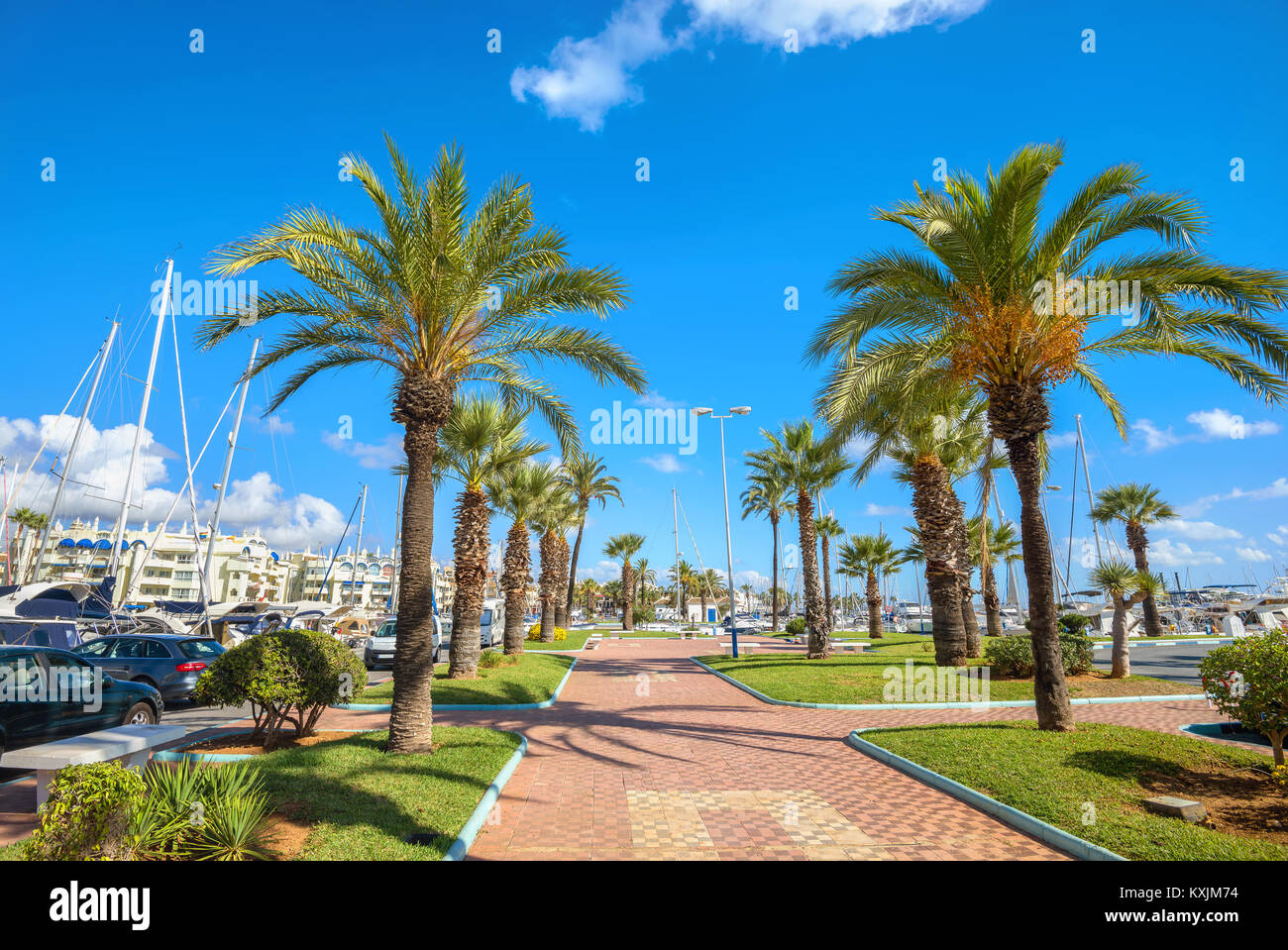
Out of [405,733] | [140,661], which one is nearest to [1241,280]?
[405,733]

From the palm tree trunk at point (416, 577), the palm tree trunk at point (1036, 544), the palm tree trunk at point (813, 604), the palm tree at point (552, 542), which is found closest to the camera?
the palm tree trunk at point (416, 577)

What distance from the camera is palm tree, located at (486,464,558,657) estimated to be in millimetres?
24109

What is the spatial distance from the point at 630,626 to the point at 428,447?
145ft

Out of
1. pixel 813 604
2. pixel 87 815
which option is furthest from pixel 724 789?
pixel 813 604

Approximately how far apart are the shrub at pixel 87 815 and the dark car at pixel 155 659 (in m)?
10.2

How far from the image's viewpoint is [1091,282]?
1044 cm

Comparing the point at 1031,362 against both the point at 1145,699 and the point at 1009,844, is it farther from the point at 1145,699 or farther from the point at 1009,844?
the point at 1145,699

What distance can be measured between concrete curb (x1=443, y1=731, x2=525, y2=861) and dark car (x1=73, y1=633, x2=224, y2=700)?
792cm

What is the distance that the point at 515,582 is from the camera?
2545 cm

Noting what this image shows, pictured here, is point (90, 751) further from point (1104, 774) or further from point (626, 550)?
point (626, 550)

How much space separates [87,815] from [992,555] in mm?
38362

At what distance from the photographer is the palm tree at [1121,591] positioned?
1558 centimetres

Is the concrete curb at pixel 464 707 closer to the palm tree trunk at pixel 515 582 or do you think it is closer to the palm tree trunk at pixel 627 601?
the palm tree trunk at pixel 515 582

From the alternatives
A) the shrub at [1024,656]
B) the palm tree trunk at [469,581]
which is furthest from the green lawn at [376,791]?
the shrub at [1024,656]
